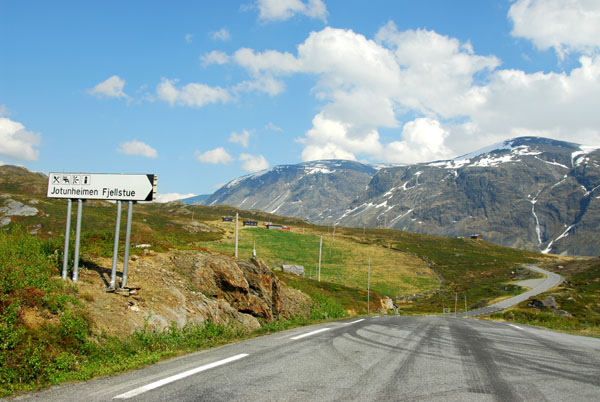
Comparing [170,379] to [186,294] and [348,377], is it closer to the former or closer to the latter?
[348,377]

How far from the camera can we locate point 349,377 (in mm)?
6547

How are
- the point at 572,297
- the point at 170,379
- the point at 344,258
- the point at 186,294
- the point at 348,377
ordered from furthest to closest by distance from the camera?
the point at 344,258 < the point at 572,297 < the point at 186,294 < the point at 348,377 < the point at 170,379

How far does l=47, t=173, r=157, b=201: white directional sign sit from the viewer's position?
12.5m

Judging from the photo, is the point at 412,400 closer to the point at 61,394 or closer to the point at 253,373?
the point at 253,373

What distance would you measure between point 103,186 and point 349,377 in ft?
32.6

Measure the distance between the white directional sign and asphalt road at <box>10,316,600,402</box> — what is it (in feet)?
19.5

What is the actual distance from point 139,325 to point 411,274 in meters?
114

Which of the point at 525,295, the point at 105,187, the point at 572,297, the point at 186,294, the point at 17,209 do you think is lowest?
the point at 525,295

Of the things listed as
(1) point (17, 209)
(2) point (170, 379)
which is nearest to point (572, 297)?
(2) point (170, 379)

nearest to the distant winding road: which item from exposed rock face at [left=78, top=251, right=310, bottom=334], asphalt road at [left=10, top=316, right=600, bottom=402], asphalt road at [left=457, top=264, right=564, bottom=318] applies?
asphalt road at [left=10, top=316, right=600, bottom=402]

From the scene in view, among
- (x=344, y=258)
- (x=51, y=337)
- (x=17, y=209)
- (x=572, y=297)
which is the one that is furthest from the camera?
(x=344, y=258)

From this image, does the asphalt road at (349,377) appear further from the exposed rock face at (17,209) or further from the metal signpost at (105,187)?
the exposed rock face at (17,209)

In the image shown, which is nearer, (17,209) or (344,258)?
(17,209)

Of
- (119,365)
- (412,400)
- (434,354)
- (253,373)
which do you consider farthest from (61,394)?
(434,354)
